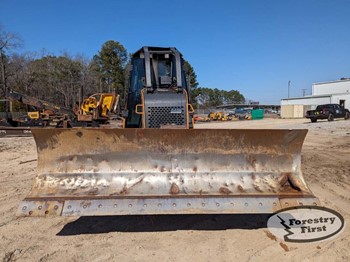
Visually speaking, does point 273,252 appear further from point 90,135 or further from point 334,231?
point 90,135

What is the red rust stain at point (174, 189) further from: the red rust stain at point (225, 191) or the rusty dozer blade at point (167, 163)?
the red rust stain at point (225, 191)

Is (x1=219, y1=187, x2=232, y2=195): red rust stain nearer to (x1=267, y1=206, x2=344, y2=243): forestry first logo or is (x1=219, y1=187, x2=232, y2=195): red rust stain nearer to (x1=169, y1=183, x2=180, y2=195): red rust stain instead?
(x1=169, y1=183, x2=180, y2=195): red rust stain

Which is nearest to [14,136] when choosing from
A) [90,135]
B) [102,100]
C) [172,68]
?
[102,100]

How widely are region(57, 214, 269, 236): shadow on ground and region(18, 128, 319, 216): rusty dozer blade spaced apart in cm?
57

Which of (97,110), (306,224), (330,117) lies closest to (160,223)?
(306,224)

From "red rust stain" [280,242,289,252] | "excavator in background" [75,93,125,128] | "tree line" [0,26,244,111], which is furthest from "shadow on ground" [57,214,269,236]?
"tree line" [0,26,244,111]

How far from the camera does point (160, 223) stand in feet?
13.1

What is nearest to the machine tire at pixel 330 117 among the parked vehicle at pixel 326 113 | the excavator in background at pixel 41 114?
the parked vehicle at pixel 326 113

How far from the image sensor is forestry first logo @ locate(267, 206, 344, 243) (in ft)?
11.6

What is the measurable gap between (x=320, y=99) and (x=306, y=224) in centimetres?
5652

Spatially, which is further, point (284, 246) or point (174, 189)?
point (174, 189)

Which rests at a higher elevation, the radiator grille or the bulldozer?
the radiator grille

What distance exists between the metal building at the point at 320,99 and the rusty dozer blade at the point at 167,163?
4585 centimetres

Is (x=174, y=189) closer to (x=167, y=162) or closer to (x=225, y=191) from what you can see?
(x=167, y=162)
